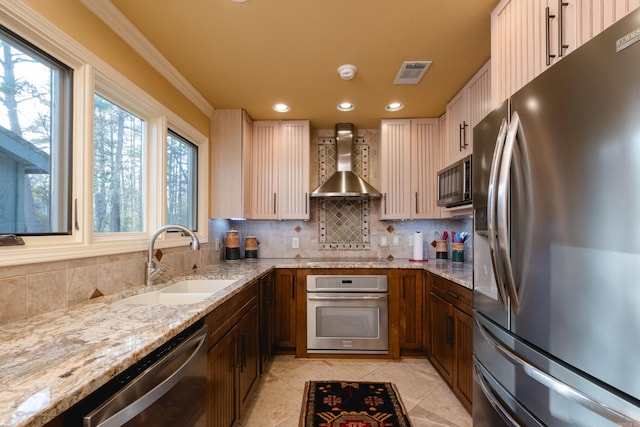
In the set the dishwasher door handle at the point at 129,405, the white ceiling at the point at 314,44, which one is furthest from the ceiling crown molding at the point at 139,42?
the dishwasher door handle at the point at 129,405

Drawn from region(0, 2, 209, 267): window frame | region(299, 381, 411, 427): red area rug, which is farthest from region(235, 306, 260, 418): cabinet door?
region(0, 2, 209, 267): window frame

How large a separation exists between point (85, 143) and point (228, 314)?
3.59ft

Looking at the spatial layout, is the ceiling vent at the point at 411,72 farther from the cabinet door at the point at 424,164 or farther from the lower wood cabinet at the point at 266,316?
the lower wood cabinet at the point at 266,316

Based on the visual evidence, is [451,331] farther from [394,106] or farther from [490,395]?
[394,106]

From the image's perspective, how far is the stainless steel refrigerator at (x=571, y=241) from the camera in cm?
70

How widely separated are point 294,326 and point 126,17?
2580 millimetres

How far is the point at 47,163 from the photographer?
1317mm

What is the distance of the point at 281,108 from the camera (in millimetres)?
2879

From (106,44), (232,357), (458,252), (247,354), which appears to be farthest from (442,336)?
(106,44)

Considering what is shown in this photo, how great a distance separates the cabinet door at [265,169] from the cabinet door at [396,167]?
1.17m

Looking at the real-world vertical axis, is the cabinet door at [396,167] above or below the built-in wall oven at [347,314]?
above

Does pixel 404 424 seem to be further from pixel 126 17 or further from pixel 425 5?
pixel 126 17

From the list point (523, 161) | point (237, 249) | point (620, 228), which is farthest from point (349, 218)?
point (620, 228)

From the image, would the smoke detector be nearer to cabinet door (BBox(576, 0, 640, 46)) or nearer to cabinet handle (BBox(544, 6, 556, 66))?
cabinet handle (BBox(544, 6, 556, 66))
